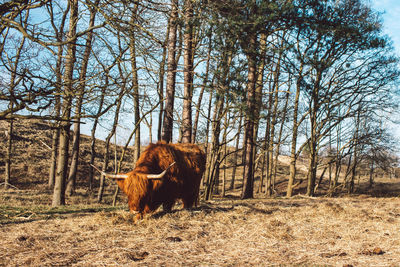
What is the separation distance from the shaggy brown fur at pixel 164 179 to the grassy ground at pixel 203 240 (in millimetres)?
392

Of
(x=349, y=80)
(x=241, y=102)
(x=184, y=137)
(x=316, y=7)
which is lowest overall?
(x=184, y=137)

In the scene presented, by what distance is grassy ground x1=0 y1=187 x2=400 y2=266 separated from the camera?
3473 millimetres

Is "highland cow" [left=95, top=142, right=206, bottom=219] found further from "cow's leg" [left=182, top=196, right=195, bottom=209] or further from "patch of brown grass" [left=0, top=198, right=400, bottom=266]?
"patch of brown grass" [left=0, top=198, right=400, bottom=266]

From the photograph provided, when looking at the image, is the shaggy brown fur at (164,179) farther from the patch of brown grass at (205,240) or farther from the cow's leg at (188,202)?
the patch of brown grass at (205,240)

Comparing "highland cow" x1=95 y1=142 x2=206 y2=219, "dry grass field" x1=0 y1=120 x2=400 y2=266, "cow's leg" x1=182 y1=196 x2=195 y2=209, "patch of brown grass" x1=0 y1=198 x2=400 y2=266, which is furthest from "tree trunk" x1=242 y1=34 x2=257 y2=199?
"patch of brown grass" x1=0 y1=198 x2=400 y2=266

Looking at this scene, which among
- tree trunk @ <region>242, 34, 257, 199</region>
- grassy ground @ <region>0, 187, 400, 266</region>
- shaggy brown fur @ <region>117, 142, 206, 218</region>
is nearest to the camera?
grassy ground @ <region>0, 187, 400, 266</region>

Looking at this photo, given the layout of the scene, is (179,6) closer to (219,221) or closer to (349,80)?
(219,221)

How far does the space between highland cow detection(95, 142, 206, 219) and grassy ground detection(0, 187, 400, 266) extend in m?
0.38

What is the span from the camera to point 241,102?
10.3 meters

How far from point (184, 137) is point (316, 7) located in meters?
7.67

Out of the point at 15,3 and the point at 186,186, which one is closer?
the point at 15,3

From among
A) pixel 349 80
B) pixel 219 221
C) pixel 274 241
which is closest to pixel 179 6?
pixel 219 221

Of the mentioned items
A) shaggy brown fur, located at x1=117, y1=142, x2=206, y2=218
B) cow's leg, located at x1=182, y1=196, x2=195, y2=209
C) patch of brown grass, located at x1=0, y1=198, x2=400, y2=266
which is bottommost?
patch of brown grass, located at x1=0, y1=198, x2=400, y2=266

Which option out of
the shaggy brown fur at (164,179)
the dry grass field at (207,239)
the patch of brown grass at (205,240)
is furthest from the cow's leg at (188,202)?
the patch of brown grass at (205,240)
